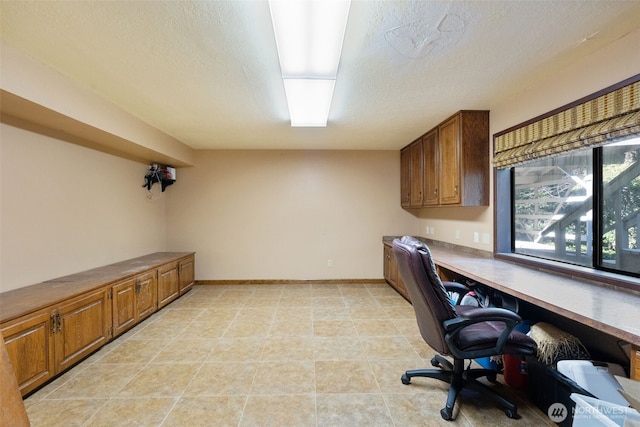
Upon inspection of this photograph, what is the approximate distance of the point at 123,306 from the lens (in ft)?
8.84

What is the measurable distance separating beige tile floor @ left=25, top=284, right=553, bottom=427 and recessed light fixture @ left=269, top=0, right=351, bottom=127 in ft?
7.86

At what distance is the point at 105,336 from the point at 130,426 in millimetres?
1270

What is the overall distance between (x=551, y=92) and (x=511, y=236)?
138cm

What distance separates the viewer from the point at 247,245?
459 cm

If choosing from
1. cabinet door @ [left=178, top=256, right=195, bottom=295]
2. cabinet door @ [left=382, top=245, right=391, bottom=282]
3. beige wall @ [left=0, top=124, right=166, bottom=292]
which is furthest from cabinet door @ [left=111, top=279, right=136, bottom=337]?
cabinet door @ [left=382, top=245, right=391, bottom=282]

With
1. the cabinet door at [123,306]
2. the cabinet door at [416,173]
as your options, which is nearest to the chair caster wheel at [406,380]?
the cabinet door at [416,173]

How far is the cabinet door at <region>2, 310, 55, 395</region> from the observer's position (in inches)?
65.9

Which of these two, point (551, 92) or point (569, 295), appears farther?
point (551, 92)

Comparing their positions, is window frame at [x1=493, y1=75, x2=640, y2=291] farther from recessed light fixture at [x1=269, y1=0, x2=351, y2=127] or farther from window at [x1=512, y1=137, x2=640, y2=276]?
recessed light fixture at [x1=269, y1=0, x2=351, y2=127]

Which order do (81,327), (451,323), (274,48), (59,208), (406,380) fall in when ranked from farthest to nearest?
→ (59,208), (81,327), (406,380), (274,48), (451,323)

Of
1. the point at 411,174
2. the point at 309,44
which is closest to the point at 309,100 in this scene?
the point at 309,44

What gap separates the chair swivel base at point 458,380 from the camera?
162 centimetres

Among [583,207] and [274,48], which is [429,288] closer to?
[583,207]

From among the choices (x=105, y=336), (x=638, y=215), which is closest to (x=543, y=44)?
(x=638, y=215)
